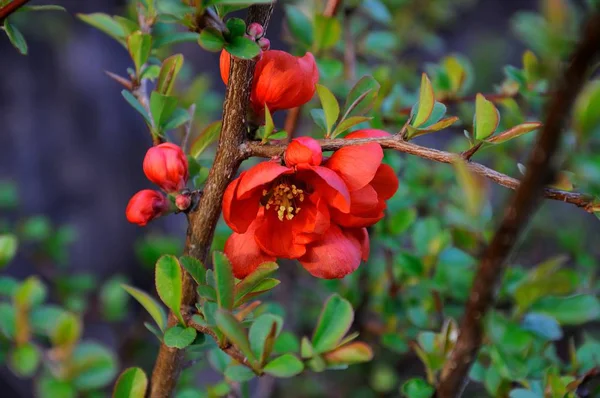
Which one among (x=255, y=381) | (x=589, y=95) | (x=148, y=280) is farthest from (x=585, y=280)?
(x=148, y=280)

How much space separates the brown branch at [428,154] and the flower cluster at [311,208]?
0.05 feet

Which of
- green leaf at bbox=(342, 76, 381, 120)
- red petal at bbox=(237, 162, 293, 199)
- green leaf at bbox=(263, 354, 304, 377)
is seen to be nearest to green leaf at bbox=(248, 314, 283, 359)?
green leaf at bbox=(263, 354, 304, 377)

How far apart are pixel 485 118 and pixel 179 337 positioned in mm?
344

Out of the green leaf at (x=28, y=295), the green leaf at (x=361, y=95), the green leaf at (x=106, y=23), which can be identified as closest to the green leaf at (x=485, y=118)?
the green leaf at (x=361, y=95)

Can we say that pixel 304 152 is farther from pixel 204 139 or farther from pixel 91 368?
pixel 91 368

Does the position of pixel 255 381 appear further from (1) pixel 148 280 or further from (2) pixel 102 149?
(2) pixel 102 149

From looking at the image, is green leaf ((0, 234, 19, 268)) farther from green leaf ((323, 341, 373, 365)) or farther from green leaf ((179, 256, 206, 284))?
green leaf ((323, 341, 373, 365))

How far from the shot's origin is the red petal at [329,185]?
48 centimetres

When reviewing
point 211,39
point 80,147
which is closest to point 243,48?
point 211,39

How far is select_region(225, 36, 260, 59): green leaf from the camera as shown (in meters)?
0.46

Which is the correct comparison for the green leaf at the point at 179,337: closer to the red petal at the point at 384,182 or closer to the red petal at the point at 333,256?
the red petal at the point at 333,256

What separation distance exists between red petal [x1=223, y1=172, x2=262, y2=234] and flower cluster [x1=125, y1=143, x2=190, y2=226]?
0.17ft

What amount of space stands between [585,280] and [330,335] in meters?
0.70

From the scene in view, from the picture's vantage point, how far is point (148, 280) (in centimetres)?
191
